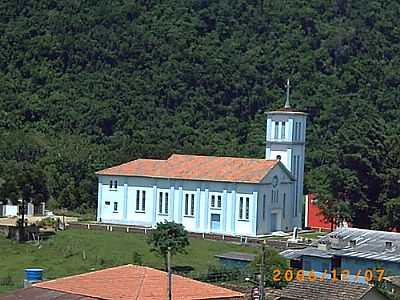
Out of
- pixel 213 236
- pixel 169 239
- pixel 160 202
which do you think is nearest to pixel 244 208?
pixel 213 236

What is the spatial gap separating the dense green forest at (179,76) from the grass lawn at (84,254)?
14.1 m

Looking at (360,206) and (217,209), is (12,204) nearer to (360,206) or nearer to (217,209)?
(217,209)

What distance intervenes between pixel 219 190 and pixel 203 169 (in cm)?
178

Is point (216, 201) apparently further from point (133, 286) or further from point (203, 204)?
point (133, 286)

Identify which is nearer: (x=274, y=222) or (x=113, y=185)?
(x=274, y=222)

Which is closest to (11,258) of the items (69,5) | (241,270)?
(241,270)

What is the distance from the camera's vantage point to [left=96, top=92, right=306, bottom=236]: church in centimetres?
5069

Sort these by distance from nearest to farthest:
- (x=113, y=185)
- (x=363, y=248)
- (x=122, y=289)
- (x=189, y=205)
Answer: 1. (x=122, y=289)
2. (x=363, y=248)
3. (x=189, y=205)
4. (x=113, y=185)

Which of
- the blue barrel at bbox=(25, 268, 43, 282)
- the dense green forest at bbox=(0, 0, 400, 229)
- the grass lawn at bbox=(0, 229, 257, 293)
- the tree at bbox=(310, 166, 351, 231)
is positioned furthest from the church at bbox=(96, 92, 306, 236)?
the blue barrel at bbox=(25, 268, 43, 282)

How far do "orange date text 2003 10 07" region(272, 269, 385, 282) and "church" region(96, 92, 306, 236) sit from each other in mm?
13933

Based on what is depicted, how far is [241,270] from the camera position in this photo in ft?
119

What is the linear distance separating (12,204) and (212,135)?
30.2m

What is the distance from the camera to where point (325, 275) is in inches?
1423

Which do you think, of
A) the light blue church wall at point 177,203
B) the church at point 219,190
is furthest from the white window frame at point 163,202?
the light blue church wall at point 177,203
